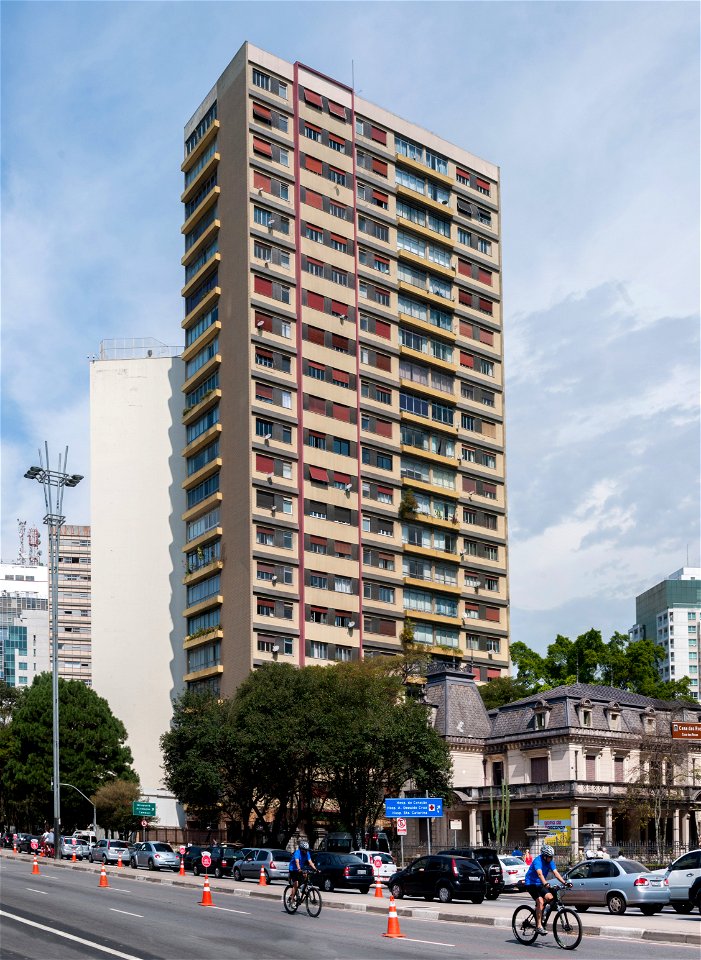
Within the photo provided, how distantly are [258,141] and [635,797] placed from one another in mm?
52759

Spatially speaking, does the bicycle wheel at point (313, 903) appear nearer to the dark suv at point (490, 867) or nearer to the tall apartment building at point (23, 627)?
the dark suv at point (490, 867)

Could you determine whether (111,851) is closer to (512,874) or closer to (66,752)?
(66,752)

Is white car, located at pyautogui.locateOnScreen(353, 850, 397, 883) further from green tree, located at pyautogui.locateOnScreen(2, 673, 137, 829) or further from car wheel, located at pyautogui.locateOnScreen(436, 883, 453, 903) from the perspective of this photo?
green tree, located at pyautogui.locateOnScreen(2, 673, 137, 829)

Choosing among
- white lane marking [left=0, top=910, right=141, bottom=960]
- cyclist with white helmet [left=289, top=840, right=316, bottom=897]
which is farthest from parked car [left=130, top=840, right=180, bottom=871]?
white lane marking [left=0, top=910, right=141, bottom=960]

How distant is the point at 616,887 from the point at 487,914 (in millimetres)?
4828

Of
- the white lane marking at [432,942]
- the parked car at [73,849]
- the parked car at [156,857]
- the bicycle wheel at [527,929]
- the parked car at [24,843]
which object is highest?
the bicycle wheel at [527,929]

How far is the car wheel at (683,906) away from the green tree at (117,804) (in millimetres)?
56637

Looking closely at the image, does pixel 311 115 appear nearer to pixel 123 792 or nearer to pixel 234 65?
pixel 234 65

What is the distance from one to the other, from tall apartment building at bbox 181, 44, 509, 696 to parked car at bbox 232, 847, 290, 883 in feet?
93.0

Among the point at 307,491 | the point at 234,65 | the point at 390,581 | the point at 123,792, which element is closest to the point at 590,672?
the point at 390,581

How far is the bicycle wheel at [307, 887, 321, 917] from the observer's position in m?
32.5

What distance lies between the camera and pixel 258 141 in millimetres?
89688

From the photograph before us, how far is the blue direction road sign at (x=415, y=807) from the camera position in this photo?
5153 cm

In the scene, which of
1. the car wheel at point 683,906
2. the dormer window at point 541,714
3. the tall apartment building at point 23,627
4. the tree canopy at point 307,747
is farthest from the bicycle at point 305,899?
the tall apartment building at point 23,627
